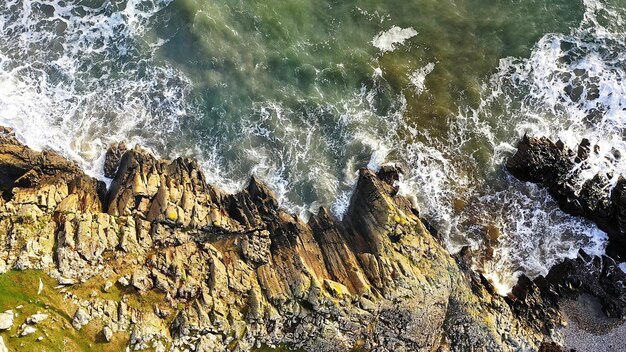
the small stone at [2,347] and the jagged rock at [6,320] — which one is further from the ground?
the jagged rock at [6,320]

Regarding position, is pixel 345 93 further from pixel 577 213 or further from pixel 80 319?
pixel 80 319

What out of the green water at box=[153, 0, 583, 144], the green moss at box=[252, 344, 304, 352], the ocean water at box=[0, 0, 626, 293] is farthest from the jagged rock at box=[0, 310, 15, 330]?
the green water at box=[153, 0, 583, 144]

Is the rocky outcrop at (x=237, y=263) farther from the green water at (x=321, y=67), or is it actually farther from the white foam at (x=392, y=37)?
the white foam at (x=392, y=37)

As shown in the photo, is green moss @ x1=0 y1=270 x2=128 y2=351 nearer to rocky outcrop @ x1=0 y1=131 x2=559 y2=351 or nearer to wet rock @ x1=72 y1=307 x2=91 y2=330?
wet rock @ x1=72 y1=307 x2=91 y2=330

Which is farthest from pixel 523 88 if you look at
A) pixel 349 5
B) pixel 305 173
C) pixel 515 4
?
pixel 305 173

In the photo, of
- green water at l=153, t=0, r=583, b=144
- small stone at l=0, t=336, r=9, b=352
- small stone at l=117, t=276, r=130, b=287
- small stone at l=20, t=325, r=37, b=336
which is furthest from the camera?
green water at l=153, t=0, r=583, b=144

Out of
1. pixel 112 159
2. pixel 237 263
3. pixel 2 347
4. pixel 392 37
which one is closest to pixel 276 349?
pixel 237 263

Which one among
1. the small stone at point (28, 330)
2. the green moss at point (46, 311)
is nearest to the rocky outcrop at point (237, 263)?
the green moss at point (46, 311)
